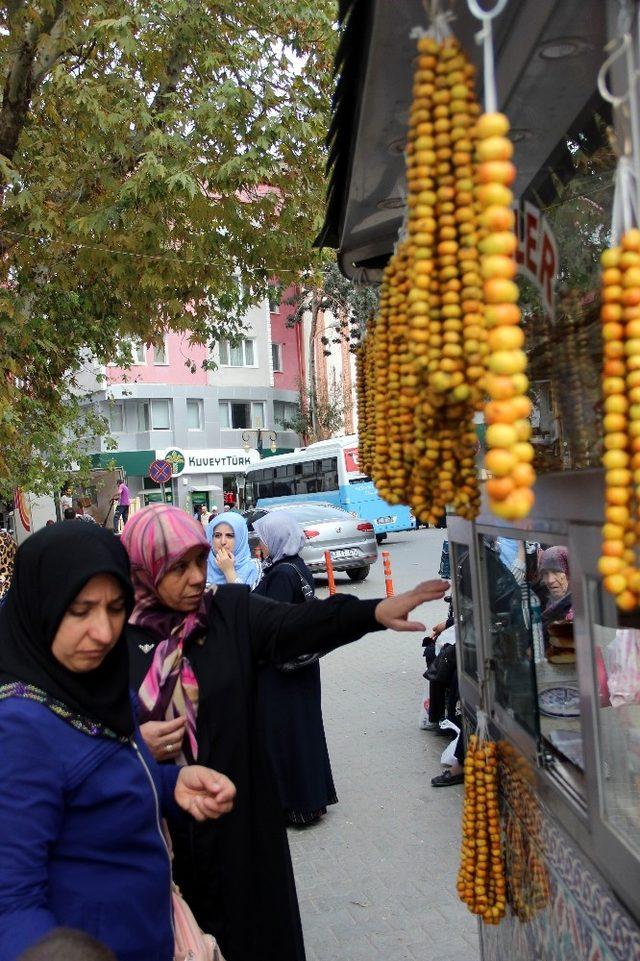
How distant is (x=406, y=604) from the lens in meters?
2.30

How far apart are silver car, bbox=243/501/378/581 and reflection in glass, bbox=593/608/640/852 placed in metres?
13.2

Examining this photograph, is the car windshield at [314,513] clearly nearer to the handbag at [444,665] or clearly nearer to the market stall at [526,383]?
the handbag at [444,665]

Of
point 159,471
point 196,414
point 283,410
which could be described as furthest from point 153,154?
point 283,410

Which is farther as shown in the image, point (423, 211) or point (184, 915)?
Answer: point (184, 915)

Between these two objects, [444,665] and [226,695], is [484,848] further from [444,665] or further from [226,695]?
[444,665]

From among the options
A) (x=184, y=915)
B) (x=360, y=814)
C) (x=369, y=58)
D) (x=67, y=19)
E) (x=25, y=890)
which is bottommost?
(x=360, y=814)

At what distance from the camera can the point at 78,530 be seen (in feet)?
6.09

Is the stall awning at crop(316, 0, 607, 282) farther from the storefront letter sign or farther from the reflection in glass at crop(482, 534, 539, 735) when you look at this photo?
the reflection in glass at crop(482, 534, 539, 735)

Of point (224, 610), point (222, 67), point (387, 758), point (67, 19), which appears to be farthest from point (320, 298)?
point (224, 610)

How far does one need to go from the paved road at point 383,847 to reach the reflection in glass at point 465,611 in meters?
1.37

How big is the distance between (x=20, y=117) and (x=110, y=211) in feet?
3.33

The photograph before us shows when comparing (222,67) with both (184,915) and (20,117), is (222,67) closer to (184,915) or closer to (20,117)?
(20,117)

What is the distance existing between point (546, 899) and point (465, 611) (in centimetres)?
127

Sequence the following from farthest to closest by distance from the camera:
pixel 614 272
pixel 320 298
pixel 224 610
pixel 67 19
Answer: pixel 320 298 → pixel 67 19 → pixel 224 610 → pixel 614 272
